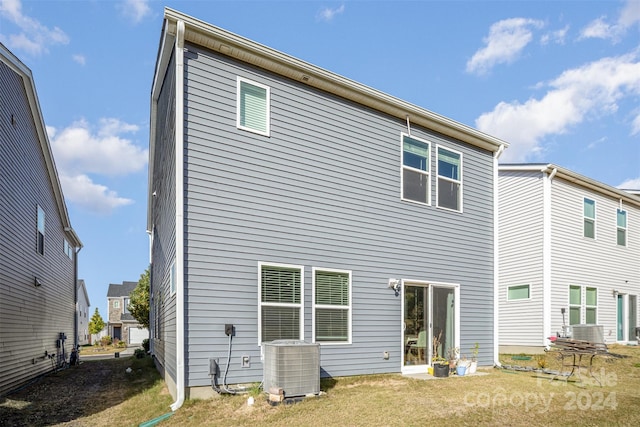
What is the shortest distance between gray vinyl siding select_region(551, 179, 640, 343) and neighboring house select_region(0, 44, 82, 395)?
1533 cm

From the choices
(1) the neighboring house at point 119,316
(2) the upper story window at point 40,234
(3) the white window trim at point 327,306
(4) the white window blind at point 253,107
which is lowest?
(1) the neighboring house at point 119,316

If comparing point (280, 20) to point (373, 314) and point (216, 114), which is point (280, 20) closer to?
point (216, 114)

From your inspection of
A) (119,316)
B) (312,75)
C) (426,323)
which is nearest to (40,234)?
(312,75)

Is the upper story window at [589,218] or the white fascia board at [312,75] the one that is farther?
the upper story window at [589,218]

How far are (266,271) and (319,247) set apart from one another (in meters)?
1.22

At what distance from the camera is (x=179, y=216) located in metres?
7.13

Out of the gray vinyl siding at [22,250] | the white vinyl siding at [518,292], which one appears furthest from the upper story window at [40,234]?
the white vinyl siding at [518,292]

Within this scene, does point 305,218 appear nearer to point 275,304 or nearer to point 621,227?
point 275,304

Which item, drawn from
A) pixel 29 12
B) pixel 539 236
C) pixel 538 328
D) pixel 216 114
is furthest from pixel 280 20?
pixel 538 328

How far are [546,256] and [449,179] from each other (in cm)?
593

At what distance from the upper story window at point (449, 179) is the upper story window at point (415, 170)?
0.43m

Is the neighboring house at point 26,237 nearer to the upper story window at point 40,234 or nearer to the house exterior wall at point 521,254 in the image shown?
the upper story window at point 40,234

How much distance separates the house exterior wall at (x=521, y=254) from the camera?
15.0 metres

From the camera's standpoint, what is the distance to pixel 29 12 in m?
9.81
